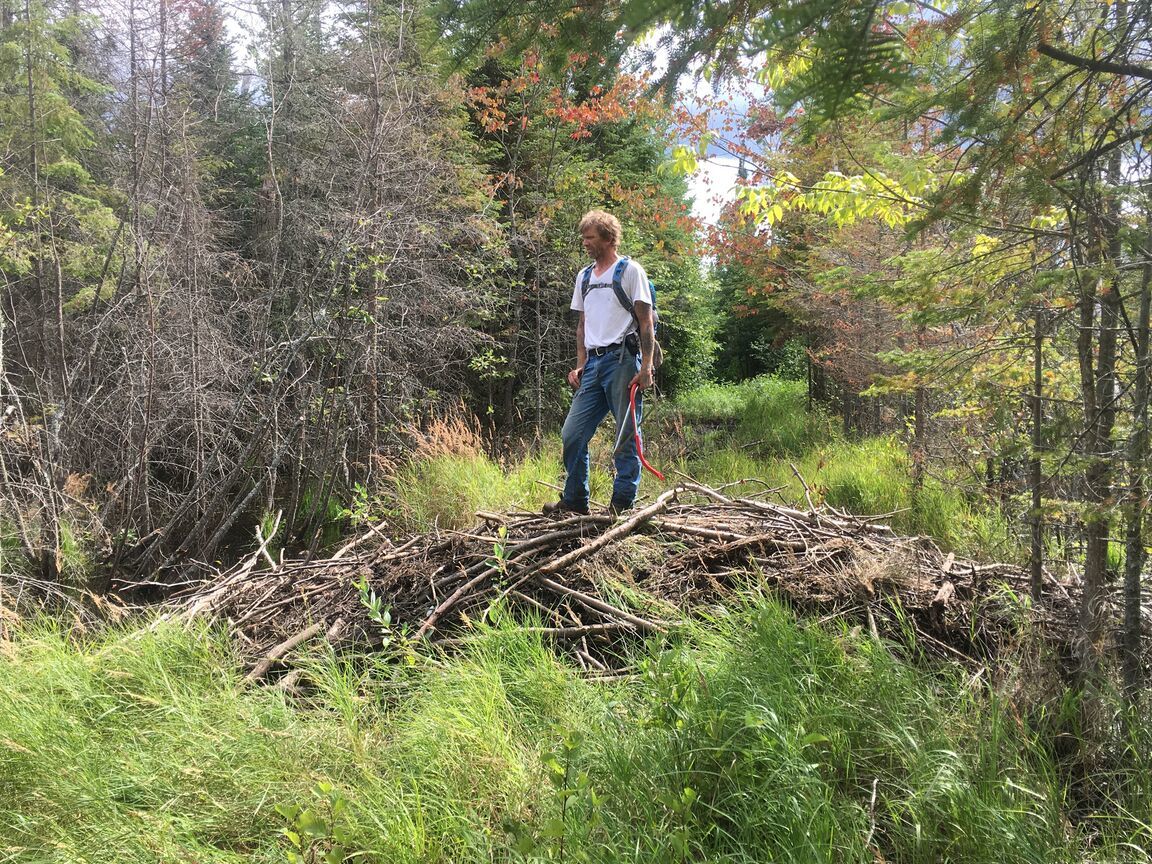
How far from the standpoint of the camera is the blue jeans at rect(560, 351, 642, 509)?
3770 mm

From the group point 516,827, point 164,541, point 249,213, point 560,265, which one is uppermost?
point 249,213

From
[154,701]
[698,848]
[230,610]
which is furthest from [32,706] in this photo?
[698,848]

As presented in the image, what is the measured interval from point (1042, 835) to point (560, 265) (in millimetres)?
10487

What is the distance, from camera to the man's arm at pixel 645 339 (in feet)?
12.0

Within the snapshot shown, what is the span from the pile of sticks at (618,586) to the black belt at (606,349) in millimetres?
937

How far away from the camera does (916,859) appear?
168 centimetres

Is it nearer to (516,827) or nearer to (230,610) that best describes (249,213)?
(230,610)

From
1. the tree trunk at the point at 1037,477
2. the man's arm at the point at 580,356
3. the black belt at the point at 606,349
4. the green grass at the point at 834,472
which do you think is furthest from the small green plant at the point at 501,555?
the tree trunk at the point at 1037,477

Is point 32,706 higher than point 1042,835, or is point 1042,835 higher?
point 1042,835

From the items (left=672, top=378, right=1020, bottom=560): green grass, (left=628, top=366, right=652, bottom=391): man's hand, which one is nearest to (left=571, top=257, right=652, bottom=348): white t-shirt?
(left=628, top=366, right=652, bottom=391): man's hand

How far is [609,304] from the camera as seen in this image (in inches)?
149

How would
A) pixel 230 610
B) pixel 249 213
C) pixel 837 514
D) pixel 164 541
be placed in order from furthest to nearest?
pixel 249 213 < pixel 164 541 < pixel 837 514 < pixel 230 610

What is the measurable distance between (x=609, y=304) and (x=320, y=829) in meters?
2.95

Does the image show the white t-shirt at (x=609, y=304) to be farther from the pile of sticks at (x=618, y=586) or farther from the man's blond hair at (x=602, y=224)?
the pile of sticks at (x=618, y=586)
